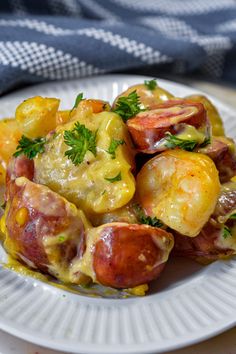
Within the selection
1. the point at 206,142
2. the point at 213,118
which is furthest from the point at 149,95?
the point at 206,142

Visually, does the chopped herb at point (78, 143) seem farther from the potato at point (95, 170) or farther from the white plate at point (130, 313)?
the white plate at point (130, 313)

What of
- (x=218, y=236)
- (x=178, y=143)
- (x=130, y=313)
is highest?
(x=178, y=143)

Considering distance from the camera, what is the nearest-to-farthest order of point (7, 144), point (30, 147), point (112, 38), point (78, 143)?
point (78, 143), point (30, 147), point (7, 144), point (112, 38)

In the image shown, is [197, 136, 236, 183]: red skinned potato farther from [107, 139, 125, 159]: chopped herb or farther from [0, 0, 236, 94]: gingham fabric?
[0, 0, 236, 94]: gingham fabric

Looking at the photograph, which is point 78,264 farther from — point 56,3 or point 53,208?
point 56,3

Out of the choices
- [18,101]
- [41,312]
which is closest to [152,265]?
[41,312]

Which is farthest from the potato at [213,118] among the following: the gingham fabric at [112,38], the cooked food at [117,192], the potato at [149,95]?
the gingham fabric at [112,38]

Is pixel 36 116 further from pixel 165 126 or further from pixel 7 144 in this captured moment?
pixel 165 126
